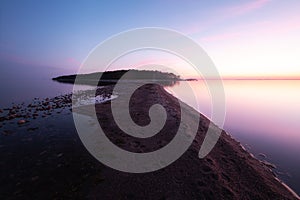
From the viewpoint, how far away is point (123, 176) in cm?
771

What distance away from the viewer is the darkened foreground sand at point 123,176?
21.7 feet

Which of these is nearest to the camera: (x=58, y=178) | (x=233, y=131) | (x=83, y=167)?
(x=58, y=178)

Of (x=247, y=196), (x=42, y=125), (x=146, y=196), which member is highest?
(x=247, y=196)

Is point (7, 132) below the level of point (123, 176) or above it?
below

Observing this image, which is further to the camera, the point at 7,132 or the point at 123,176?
the point at 7,132

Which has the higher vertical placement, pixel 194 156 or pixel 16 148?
pixel 194 156

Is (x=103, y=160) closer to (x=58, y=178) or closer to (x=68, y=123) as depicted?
(x=58, y=178)

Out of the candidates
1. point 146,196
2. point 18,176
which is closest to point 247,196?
point 146,196

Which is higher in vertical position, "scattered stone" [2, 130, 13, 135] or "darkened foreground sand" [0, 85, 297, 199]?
"darkened foreground sand" [0, 85, 297, 199]

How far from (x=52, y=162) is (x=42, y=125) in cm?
737

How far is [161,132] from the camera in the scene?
12.2 metres

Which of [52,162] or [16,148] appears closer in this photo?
[52,162]

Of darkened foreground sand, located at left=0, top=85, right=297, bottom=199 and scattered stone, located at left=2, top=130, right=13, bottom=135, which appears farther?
scattered stone, located at left=2, top=130, right=13, bottom=135

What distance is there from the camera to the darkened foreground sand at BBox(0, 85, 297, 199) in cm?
662
